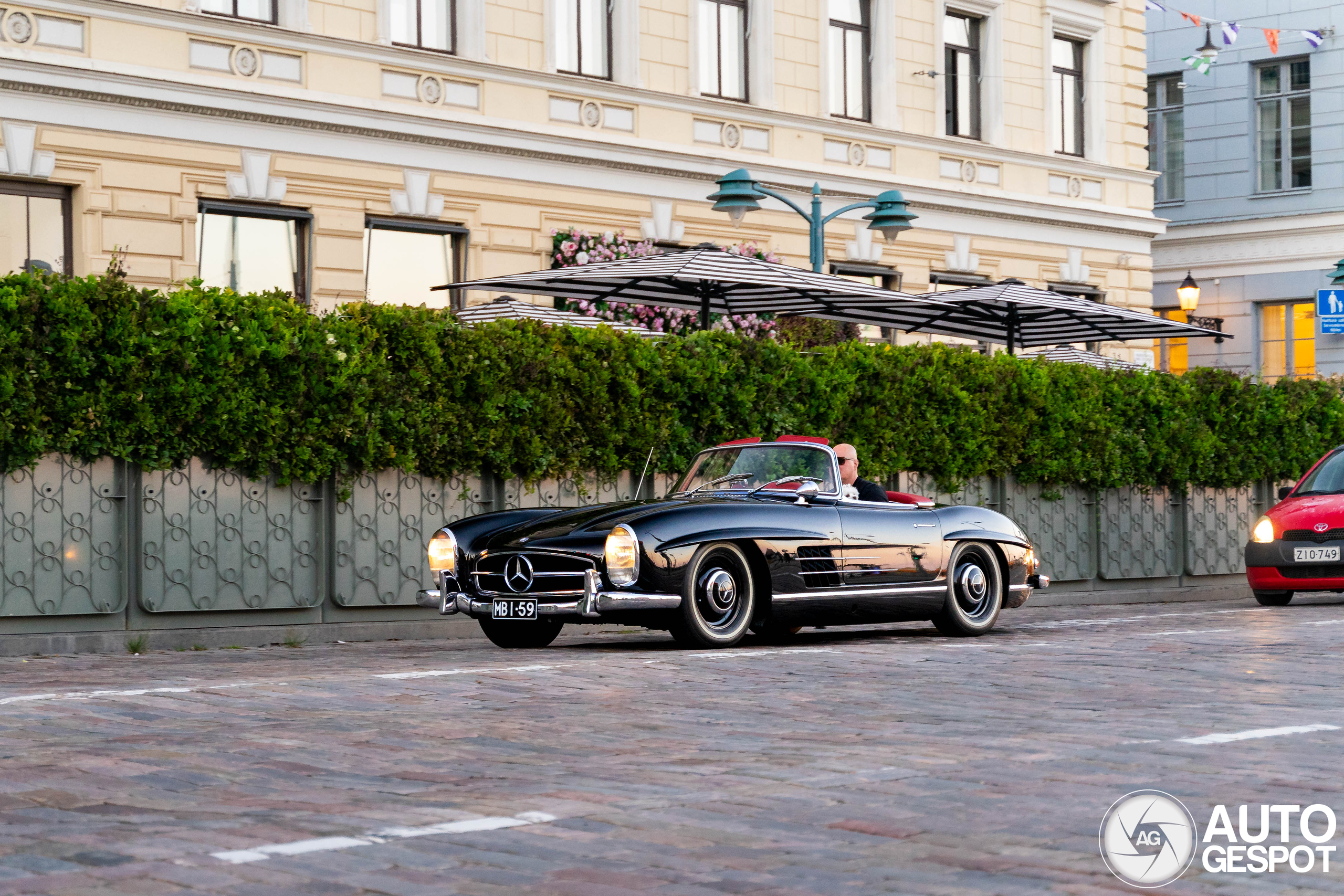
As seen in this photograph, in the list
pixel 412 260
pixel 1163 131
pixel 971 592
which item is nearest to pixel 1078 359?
pixel 412 260

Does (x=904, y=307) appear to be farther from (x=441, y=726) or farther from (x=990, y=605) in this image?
(x=441, y=726)

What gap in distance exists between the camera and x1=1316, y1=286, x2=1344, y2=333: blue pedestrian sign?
27.9 m

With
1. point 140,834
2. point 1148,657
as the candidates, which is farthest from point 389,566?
point 140,834

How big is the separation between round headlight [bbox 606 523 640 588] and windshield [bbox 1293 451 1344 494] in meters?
10.6

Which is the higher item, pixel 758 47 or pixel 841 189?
pixel 758 47

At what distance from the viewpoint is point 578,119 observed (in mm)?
24969

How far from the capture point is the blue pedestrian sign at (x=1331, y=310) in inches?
1097

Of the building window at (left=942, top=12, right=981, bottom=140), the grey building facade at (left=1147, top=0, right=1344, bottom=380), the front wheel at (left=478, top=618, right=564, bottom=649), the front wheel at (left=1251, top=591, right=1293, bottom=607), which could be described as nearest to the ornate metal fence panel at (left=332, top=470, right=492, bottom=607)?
the front wheel at (left=478, top=618, right=564, bottom=649)

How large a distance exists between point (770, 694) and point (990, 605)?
5.41m

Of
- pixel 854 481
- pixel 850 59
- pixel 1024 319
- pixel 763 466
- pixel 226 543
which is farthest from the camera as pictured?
pixel 850 59

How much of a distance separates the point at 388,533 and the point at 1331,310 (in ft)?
58.9

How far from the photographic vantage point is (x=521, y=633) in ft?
42.6

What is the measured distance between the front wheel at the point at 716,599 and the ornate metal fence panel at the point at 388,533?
3.46 m

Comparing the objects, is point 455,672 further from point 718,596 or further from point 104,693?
point 718,596
